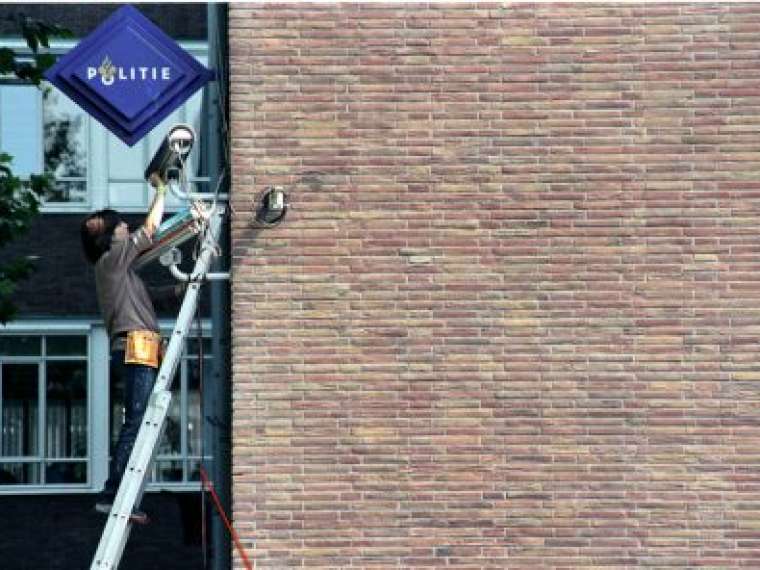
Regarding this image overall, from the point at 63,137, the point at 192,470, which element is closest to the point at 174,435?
the point at 192,470

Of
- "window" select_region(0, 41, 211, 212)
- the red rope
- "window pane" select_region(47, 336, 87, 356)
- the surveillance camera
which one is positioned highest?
"window" select_region(0, 41, 211, 212)

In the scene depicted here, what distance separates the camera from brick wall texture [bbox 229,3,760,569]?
12.5 meters

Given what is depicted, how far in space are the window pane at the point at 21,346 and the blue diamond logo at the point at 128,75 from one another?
1317 centimetres

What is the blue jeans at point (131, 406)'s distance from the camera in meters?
11.8

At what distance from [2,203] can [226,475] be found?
597 cm

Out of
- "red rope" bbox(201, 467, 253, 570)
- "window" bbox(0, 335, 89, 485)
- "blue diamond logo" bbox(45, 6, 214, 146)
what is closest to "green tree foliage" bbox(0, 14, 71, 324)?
"blue diamond logo" bbox(45, 6, 214, 146)

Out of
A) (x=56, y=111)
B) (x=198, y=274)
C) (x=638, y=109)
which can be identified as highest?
(x=56, y=111)

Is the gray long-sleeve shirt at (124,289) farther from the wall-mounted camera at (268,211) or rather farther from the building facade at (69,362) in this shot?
the building facade at (69,362)

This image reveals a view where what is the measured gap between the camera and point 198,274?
37.8 feet

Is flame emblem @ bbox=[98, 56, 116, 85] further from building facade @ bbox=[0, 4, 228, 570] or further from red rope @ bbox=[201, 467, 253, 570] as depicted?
building facade @ bbox=[0, 4, 228, 570]

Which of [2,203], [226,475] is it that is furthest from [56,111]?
[226,475]

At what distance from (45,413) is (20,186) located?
7.81 m

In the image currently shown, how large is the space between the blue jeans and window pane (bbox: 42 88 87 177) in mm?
14329

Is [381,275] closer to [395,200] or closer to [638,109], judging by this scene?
[395,200]
